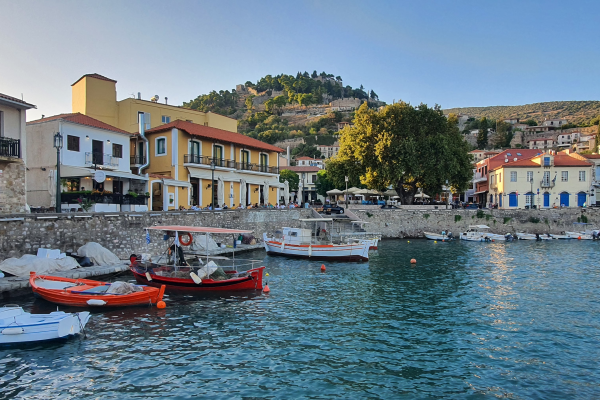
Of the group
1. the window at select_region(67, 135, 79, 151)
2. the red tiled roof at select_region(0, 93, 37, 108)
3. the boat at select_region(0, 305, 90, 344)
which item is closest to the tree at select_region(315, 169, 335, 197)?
the window at select_region(67, 135, 79, 151)

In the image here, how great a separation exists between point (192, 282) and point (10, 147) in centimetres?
1266

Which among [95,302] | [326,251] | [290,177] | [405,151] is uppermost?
[405,151]

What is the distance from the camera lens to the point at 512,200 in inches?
2039

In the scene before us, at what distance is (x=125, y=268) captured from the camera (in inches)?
775

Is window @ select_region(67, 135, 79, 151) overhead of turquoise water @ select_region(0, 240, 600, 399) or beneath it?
overhead

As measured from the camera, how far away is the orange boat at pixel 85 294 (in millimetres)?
14023

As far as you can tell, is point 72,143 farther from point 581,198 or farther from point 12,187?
point 581,198

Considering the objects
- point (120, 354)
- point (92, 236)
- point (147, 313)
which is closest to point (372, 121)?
point (92, 236)

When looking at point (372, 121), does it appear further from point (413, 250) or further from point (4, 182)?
point (4, 182)

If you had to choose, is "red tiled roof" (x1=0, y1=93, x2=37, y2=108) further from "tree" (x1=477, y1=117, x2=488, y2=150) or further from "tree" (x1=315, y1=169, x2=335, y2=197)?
"tree" (x1=477, y1=117, x2=488, y2=150)

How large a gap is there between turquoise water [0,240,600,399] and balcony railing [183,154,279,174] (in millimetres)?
18808

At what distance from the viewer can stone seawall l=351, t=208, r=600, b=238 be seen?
4506 centimetres

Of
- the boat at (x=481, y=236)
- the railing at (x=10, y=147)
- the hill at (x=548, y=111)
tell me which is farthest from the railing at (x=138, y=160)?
the hill at (x=548, y=111)

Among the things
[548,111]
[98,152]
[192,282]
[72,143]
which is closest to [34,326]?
[192,282]
